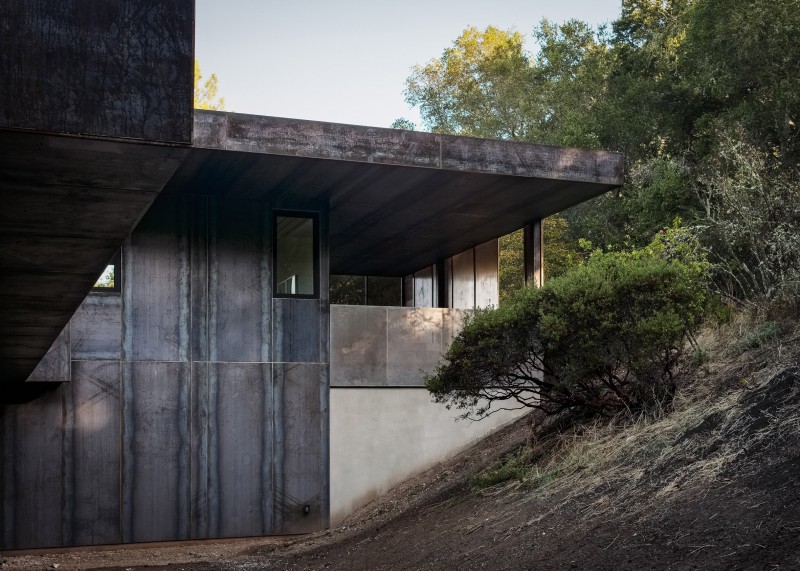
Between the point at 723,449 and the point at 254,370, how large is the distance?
6.14 metres

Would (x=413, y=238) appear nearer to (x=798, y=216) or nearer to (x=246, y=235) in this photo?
(x=246, y=235)

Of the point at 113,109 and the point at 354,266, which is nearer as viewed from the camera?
the point at 113,109

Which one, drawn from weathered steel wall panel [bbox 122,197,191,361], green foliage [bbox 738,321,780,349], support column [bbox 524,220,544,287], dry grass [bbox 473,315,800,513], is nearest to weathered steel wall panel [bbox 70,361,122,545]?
weathered steel wall panel [bbox 122,197,191,361]

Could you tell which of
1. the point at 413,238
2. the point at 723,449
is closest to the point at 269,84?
the point at 413,238

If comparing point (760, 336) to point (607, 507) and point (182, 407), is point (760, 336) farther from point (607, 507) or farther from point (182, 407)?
point (182, 407)

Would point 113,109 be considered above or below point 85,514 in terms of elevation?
above

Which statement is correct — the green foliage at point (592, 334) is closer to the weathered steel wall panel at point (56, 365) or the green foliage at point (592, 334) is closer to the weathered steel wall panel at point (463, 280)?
the weathered steel wall panel at point (56, 365)

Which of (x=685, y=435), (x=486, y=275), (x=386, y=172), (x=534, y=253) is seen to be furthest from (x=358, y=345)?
(x=685, y=435)

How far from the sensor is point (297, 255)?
12.5m

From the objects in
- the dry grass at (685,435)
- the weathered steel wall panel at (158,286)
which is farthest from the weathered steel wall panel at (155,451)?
the dry grass at (685,435)

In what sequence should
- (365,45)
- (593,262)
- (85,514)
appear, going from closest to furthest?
(593,262) < (85,514) < (365,45)

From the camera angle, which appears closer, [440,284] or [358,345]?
[358,345]

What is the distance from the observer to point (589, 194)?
40.2 ft

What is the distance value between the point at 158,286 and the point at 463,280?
7.49 metres
